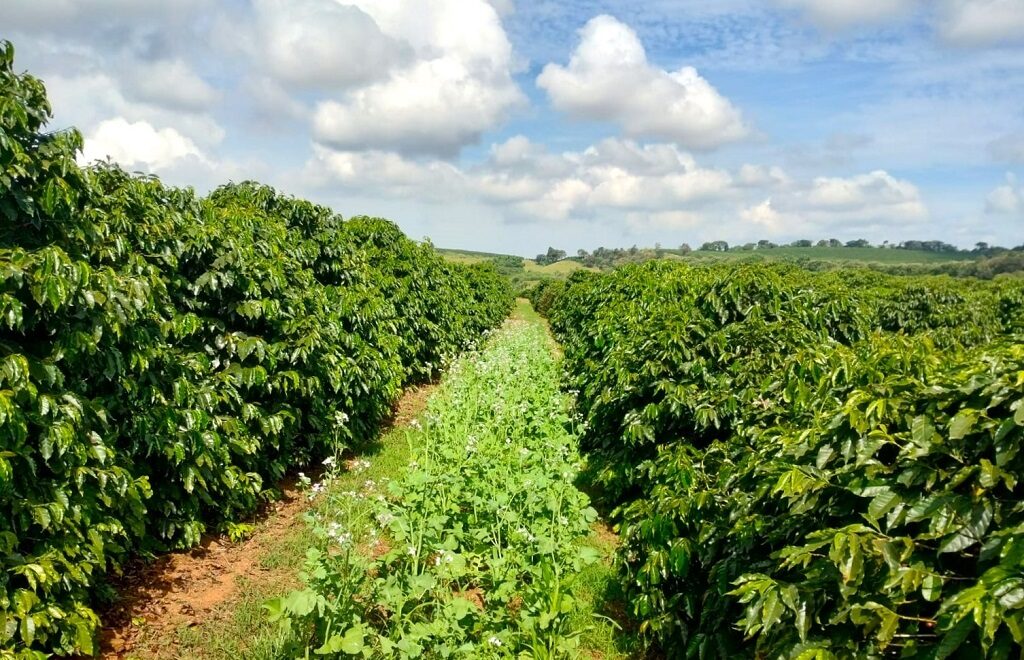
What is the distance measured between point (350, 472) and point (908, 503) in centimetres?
738

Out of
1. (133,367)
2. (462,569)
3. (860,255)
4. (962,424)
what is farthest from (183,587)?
(860,255)

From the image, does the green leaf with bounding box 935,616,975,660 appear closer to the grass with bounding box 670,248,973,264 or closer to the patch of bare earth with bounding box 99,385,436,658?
the patch of bare earth with bounding box 99,385,436,658

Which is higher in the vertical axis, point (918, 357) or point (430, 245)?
point (430, 245)

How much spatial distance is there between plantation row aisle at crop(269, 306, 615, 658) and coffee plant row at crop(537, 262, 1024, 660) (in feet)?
2.26

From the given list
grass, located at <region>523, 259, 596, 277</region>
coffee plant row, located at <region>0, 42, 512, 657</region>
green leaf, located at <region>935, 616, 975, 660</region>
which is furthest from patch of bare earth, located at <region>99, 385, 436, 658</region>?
grass, located at <region>523, 259, 596, 277</region>

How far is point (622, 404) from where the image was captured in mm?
7113

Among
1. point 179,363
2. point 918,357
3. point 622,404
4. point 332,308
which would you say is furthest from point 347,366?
point 918,357

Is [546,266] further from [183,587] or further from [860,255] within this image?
[183,587]

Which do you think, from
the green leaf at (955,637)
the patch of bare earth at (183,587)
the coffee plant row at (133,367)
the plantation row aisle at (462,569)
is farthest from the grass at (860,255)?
the green leaf at (955,637)

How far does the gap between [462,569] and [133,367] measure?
2991mm

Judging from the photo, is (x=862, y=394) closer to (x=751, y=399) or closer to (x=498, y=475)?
(x=751, y=399)

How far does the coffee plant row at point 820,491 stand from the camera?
2270 mm

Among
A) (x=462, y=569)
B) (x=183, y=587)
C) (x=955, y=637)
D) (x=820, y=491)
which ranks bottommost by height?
(x=183, y=587)

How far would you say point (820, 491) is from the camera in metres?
2.92
